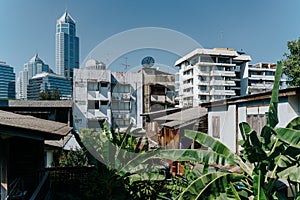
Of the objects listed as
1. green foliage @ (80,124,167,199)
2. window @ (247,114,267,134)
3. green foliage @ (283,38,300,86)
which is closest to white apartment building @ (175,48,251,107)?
green foliage @ (283,38,300,86)

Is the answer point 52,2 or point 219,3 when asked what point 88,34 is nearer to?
point 52,2

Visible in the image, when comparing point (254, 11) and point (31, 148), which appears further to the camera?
point (254, 11)

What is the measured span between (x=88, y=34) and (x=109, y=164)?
7075 mm

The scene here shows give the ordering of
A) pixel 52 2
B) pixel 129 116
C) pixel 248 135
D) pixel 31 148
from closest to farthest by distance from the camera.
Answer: pixel 248 135 → pixel 31 148 → pixel 52 2 → pixel 129 116

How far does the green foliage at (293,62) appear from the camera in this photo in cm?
2248

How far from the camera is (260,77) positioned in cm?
4719

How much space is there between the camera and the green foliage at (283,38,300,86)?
73.8 feet

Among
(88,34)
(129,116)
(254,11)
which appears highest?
(254,11)

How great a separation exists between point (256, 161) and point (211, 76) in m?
42.1

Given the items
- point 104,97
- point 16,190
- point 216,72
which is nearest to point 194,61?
point 216,72

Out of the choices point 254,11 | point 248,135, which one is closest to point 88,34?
point 254,11

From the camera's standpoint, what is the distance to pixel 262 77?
47.7 metres

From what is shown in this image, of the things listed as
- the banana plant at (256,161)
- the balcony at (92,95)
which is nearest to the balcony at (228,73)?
the balcony at (92,95)

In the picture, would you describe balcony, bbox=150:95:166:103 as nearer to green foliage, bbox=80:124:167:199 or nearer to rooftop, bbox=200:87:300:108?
rooftop, bbox=200:87:300:108
